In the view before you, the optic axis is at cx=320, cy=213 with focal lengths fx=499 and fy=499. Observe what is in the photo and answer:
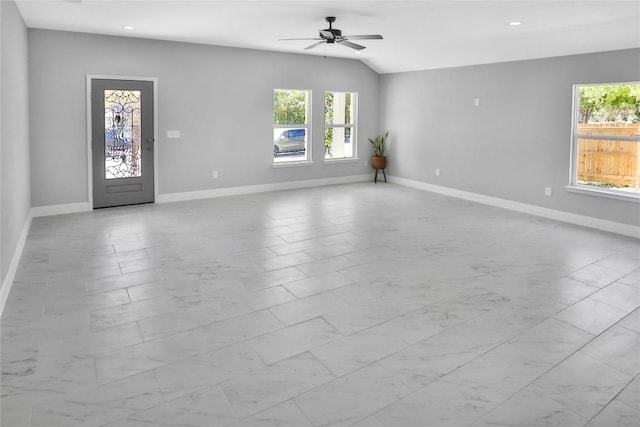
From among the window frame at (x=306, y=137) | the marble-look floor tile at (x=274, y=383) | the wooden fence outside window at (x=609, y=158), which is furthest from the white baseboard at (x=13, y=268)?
the wooden fence outside window at (x=609, y=158)

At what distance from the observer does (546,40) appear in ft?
20.4

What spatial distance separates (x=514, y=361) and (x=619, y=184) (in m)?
4.38

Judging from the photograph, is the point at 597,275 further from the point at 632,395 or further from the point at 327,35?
the point at 327,35

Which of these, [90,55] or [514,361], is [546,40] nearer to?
[514,361]

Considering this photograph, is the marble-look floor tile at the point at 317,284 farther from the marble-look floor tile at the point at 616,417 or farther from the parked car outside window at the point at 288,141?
the parked car outside window at the point at 288,141

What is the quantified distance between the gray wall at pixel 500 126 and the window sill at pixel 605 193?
0.07 m

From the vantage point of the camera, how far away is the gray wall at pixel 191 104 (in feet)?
21.4

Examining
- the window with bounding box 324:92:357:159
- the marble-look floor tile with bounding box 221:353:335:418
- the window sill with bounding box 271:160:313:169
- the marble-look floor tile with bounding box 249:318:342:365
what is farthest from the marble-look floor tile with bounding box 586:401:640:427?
the window with bounding box 324:92:357:159

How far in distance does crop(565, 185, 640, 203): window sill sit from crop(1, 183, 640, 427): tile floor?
0.50 m

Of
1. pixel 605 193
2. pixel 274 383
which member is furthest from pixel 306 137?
pixel 274 383

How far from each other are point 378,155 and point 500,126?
2.84 metres

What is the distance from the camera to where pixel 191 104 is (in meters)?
7.65

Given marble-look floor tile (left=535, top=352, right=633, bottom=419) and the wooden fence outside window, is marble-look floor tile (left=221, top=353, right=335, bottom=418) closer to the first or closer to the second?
marble-look floor tile (left=535, top=352, right=633, bottom=419)

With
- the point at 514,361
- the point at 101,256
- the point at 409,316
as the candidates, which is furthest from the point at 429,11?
the point at 101,256
